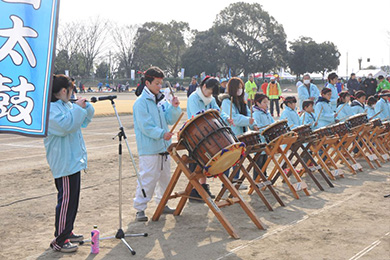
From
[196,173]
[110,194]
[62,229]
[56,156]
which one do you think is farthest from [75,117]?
[110,194]

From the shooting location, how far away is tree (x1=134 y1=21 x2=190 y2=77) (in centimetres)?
8062

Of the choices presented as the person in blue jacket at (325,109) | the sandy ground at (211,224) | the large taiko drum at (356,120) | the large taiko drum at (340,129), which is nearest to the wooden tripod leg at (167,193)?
the sandy ground at (211,224)

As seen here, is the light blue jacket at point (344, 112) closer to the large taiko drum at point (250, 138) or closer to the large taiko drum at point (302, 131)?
the large taiko drum at point (302, 131)

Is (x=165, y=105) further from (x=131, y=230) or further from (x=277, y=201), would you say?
(x=277, y=201)

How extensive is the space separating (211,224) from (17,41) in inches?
132

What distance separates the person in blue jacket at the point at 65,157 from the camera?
494 cm

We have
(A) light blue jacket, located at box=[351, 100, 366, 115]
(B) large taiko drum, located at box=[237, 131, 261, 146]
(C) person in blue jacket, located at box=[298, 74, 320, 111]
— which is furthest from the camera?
(C) person in blue jacket, located at box=[298, 74, 320, 111]

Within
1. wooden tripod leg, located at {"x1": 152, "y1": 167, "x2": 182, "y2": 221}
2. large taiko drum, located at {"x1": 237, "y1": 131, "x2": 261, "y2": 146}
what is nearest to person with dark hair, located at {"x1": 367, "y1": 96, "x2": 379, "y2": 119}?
large taiko drum, located at {"x1": 237, "y1": 131, "x2": 261, "y2": 146}

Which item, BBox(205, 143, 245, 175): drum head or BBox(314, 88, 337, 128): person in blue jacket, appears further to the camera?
BBox(314, 88, 337, 128): person in blue jacket

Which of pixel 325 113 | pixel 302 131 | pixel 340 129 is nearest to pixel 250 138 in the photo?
pixel 302 131

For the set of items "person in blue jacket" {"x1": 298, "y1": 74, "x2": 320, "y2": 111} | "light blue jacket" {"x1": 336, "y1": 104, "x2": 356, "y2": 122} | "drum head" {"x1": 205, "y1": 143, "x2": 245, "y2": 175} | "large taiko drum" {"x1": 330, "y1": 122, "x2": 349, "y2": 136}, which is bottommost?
"drum head" {"x1": 205, "y1": 143, "x2": 245, "y2": 175}

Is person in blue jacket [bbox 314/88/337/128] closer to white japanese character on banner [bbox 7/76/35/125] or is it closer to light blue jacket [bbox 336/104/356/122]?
light blue jacket [bbox 336/104/356/122]

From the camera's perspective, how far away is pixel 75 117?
15.9 feet

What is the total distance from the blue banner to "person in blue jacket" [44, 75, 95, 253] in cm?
106
